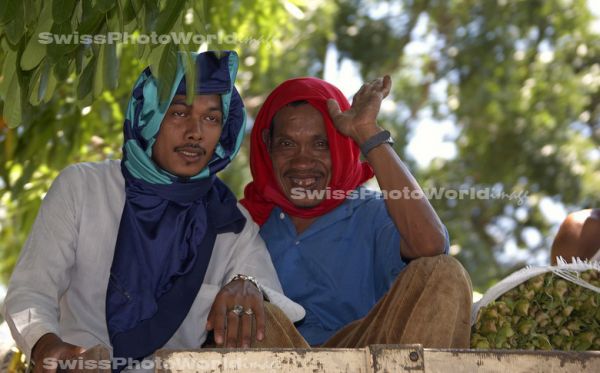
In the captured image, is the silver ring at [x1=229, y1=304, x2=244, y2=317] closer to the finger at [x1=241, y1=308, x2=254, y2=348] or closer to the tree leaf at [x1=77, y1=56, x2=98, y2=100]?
the finger at [x1=241, y1=308, x2=254, y2=348]

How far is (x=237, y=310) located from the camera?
8.93 feet

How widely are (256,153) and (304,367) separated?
5.61 feet

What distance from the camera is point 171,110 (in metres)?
3.39

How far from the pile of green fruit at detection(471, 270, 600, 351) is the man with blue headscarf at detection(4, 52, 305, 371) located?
0.56m

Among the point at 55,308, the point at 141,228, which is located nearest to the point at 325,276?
the point at 141,228

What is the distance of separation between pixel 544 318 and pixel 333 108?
1.04 meters

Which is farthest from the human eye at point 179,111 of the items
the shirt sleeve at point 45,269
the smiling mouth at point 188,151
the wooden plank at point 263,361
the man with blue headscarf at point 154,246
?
the wooden plank at point 263,361

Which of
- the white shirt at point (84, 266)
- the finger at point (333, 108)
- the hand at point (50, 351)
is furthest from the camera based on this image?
the finger at point (333, 108)

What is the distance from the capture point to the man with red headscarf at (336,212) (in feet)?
10.5

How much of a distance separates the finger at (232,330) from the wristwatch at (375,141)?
83cm

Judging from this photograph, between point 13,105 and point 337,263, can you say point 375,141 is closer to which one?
point 337,263

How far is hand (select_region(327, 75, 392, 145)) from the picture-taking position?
132 inches

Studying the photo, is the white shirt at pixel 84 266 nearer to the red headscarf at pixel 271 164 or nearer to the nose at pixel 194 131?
the nose at pixel 194 131

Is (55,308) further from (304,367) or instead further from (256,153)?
(256,153)
